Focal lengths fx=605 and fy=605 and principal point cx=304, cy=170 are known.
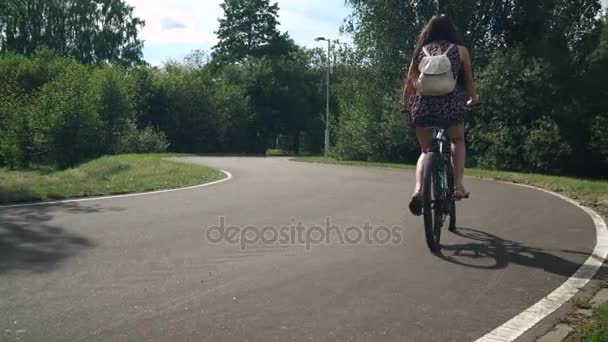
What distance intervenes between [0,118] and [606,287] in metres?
33.5

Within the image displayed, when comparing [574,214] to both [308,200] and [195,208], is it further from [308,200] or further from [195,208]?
[195,208]

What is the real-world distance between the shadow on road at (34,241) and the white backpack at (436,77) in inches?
146

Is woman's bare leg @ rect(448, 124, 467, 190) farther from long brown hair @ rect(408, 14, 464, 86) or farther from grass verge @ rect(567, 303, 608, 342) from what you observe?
grass verge @ rect(567, 303, 608, 342)

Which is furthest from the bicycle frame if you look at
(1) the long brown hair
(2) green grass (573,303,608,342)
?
(2) green grass (573,303,608,342)

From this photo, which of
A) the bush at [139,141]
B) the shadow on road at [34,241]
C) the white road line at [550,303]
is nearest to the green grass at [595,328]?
the white road line at [550,303]

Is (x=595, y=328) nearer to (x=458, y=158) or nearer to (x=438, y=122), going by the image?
(x=438, y=122)

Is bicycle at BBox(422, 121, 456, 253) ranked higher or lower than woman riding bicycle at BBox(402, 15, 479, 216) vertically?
lower

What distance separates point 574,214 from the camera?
874cm

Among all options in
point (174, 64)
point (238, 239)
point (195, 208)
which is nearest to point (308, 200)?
point (195, 208)

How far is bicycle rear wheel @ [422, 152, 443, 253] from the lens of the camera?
5.67m

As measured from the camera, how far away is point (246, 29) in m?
74.1

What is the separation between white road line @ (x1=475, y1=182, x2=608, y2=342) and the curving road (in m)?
0.08

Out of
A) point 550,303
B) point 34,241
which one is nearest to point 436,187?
point 550,303

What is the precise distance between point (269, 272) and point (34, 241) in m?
2.77
